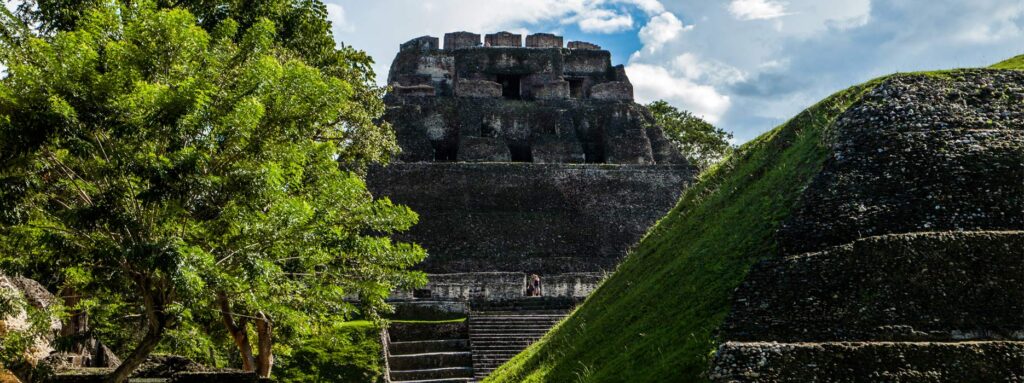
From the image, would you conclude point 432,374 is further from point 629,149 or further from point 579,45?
point 579,45

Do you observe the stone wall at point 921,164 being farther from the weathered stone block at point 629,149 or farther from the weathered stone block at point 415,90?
the weathered stone block at point 415,90

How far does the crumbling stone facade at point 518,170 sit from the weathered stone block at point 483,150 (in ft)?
0.15

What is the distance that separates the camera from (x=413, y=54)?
114ft

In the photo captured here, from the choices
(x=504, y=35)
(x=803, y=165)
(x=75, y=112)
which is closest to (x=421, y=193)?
(x=504, y=35)

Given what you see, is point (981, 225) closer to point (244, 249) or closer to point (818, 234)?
point (818, 234)

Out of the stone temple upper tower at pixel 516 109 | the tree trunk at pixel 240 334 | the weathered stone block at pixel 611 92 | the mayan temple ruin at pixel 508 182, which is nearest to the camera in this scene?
the tree trunk at pixel 240 334

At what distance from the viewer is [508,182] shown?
26.5 m

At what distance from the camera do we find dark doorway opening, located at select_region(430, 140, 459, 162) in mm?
29803

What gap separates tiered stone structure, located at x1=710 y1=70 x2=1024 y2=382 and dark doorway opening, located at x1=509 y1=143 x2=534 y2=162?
19.8 meters

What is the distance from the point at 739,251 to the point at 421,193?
Result: 16.9m

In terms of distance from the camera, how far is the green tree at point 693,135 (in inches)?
1475

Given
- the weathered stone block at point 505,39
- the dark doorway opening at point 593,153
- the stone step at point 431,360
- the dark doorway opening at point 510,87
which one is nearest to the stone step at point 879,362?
the stone step at point 431,360

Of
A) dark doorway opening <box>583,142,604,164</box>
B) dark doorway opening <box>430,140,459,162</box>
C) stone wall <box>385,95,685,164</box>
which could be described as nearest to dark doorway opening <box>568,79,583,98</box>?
stone wall <box>385,95,685,164</box>

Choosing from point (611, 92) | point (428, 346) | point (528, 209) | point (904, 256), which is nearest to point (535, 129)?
point (611, 92)
